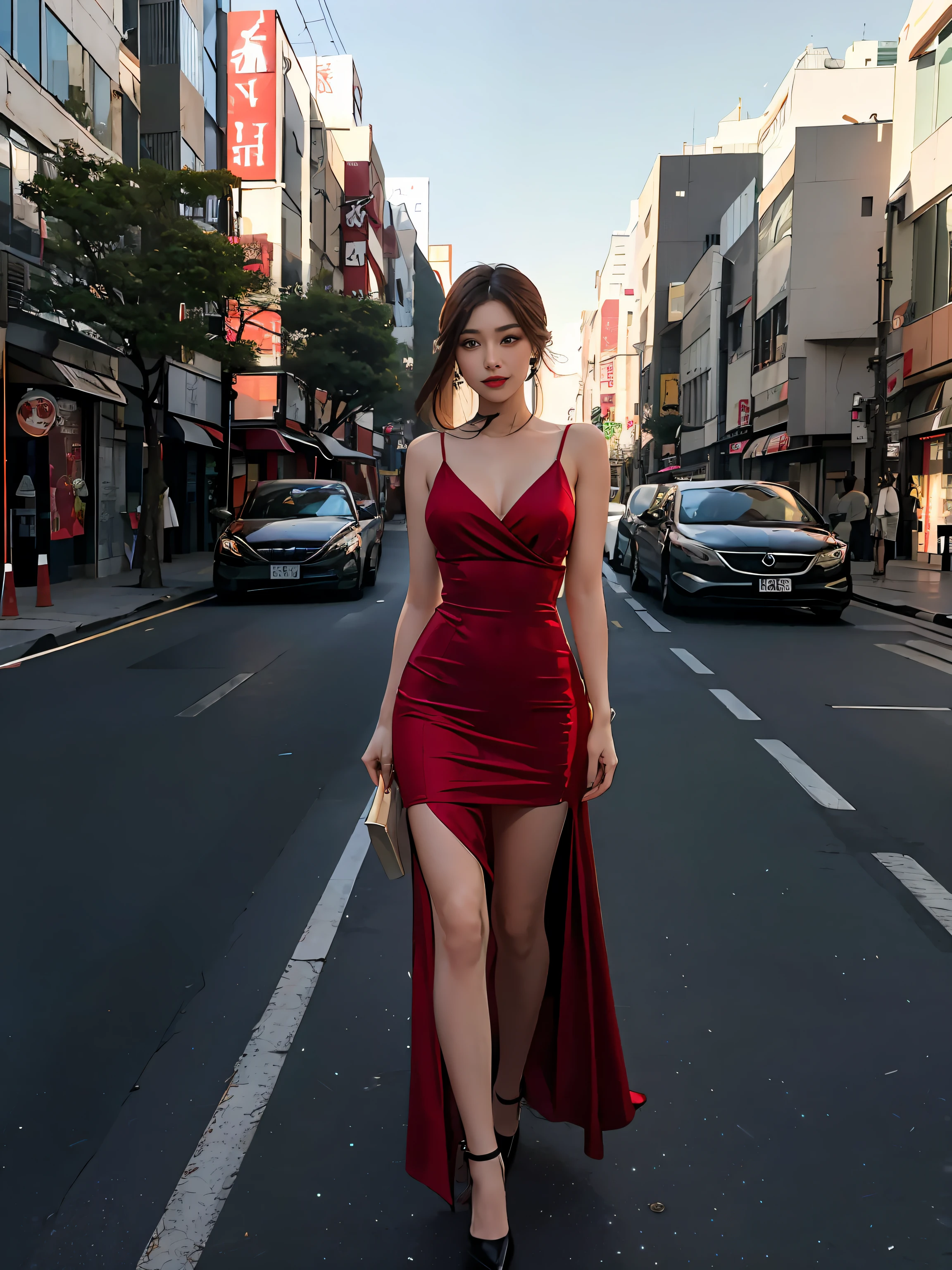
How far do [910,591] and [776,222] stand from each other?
1072 inches

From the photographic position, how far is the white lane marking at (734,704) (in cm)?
821

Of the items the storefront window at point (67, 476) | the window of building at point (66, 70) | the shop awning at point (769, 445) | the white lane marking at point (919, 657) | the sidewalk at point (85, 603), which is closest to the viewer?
the white lane marking at point (919, 657)

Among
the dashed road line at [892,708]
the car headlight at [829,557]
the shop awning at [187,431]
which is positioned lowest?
the dashed road line at [892,708]

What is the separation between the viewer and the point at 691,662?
10.9 metres

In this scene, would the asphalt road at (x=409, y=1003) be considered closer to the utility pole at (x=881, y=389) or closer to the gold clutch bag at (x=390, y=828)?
the gold clutch bag at (x=390, y=828)

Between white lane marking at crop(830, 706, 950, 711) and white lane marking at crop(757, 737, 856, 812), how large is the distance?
143 centimetres

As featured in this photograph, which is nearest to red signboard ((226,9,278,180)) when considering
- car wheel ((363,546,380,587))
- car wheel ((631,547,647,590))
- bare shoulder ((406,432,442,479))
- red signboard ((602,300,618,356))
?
car wheel ((363,546,380,587))

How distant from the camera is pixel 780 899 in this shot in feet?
14.7

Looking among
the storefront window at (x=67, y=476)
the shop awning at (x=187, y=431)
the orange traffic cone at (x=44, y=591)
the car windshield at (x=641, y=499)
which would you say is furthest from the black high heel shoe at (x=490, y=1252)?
the shop awning at (x=187, y=431)

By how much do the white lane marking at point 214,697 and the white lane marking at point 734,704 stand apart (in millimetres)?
3597

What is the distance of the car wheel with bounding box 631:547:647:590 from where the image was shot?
18.5 meters

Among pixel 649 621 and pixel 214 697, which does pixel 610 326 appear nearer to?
pixel 649 621

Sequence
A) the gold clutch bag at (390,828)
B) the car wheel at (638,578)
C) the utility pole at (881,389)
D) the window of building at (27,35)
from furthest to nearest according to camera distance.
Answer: the utility pole at (881,389), the window of building at (27,35), the car wheel at (638,578), the gold clutch bag at (390,828)

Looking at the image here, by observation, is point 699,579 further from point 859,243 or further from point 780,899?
point 859,243
